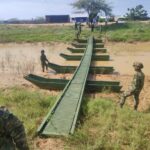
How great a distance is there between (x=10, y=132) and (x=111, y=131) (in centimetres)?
295

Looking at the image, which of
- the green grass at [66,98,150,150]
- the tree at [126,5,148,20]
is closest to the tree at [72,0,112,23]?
the tree at [126,5,148,20]

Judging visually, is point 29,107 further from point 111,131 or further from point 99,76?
point 99,76

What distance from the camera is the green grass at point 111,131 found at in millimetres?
5336

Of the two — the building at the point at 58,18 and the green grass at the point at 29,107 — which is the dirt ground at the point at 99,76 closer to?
the green grass at the point at 29,107

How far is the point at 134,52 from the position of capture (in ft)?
75.0

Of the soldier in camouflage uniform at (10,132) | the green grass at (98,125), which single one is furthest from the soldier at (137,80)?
the soldier in camouflage uniform at (10,132)

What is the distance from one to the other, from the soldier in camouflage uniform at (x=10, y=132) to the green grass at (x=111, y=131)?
1.94 meters

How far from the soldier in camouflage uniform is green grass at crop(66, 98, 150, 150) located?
194 centimetres

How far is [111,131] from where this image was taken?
5984 mm

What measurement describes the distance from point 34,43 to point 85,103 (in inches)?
857

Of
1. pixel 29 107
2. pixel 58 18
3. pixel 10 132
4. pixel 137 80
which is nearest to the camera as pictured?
pixel 10 132

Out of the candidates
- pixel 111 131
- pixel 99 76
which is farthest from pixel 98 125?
pixel 99 76

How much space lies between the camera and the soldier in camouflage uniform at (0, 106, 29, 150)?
3.23 meters

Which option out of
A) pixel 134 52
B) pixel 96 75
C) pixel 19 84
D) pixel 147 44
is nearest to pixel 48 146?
pixel 19 84
